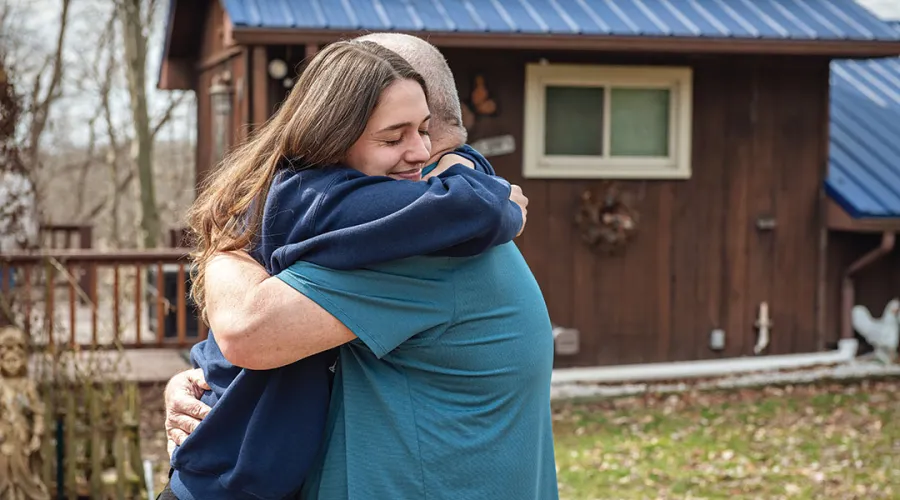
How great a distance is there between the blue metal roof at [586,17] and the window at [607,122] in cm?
52

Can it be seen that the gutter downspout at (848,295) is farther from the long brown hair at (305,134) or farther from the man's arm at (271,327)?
the man's arm at (271,327)

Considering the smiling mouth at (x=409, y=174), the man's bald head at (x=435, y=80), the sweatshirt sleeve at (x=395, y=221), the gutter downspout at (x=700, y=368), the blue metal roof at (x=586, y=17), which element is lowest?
the gutter downspout at (x=700, y=368)

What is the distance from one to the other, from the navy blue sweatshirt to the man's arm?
7cm

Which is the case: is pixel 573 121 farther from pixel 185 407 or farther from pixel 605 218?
pixel 185 407

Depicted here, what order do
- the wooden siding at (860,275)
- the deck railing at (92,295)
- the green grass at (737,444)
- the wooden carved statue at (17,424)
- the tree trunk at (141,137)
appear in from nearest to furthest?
the wooden carved statue at (17,424) → the green grass at (737,444) → the deck railing at (92,295) → the wooden siding at (860,275) → the tree trunk at (141,137)

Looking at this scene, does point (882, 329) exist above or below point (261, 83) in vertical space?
below

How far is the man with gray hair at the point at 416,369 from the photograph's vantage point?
1875 millimetres

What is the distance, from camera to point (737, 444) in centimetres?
801

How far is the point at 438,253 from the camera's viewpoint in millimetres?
1929

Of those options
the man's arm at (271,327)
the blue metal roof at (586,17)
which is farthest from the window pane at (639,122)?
the man's arm at (271,327)

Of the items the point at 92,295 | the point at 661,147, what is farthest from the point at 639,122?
the point at 92,295

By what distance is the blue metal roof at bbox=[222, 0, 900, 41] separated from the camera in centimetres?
890

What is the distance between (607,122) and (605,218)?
0.85 metres

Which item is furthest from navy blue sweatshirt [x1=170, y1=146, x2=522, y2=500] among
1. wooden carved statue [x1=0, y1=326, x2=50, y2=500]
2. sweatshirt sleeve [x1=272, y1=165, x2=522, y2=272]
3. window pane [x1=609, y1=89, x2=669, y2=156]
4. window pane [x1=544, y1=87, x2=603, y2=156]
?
window pane [x1=609, y1=89, x2=669, y2=156]
